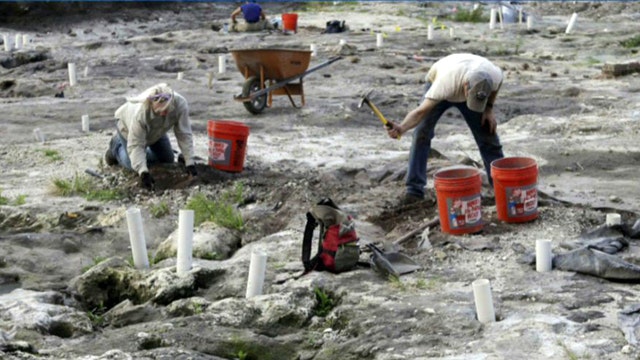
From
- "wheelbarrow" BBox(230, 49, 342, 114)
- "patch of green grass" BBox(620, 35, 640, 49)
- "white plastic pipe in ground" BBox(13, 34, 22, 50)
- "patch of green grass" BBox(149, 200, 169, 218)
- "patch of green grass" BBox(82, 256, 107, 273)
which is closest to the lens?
"patch of green grass" BBox(82, 256, 107, 273)

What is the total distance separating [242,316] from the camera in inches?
243

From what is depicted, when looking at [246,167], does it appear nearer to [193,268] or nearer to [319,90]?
[193,268]

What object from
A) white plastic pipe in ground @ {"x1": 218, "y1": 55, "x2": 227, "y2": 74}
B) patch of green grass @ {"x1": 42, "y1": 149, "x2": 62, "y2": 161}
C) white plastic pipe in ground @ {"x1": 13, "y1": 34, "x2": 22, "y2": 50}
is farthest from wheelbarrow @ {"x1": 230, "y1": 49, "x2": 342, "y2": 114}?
white plastic pipe in ground @ {"x1": 13, "y1": 34, "x2": 22, "y2": 50}

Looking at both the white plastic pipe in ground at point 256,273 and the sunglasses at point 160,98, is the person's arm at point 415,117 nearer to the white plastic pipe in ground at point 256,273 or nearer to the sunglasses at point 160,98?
the white plastic pipe in ground at point 256,273

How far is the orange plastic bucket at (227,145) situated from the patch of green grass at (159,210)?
Result: 102 centimetres

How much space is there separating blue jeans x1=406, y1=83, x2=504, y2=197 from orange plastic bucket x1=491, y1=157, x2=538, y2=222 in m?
0.69

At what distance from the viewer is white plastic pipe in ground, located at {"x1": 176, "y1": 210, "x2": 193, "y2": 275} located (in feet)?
22.7

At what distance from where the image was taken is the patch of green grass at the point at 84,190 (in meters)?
9.34

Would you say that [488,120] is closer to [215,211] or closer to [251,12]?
[215,211]

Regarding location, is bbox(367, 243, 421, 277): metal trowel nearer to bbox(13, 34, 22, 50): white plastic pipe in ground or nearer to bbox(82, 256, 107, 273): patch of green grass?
A: bbox(82, 256, 107, 273): patch of green grass

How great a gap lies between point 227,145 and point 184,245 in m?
2.93

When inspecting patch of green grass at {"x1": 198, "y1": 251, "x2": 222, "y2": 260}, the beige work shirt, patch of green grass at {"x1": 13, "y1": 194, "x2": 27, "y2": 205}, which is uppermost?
the beige work shirt

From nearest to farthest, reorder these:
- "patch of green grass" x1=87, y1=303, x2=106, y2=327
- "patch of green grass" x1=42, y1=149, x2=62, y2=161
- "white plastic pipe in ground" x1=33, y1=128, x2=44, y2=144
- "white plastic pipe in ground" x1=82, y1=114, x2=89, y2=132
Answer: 1. "patch of green grass" x1=87, y1=303, x2=106, y2=327
2. "patch of green grass" x1=42, y1=149, x2=62, y2=161
3. "white plastic pipe in ground" x1=33, y1=128, x2=44, y2=144
4. "white plastic pipe in ground" x1=82, y1=114, x2=89, y2=132

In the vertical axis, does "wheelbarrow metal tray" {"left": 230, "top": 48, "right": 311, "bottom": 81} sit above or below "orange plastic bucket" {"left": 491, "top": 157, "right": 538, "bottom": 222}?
above
